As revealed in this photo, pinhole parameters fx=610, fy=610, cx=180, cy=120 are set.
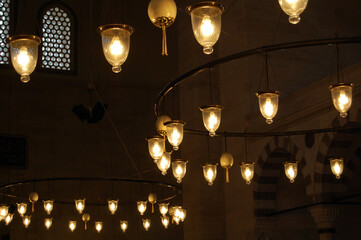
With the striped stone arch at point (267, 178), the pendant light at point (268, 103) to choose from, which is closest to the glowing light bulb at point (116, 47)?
the pendant light at point (268, 103)

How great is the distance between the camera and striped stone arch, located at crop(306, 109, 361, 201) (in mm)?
10562

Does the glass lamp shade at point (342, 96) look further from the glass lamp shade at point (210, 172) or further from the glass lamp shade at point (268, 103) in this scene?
the glass lamp shade at point (210, 172)

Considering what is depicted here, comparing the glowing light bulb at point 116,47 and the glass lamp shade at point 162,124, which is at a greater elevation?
the glowing light bulb at point 116,47

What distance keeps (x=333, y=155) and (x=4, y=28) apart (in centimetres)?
950

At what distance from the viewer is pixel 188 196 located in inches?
542

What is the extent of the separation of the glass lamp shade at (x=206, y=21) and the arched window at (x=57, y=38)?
40.7 ft

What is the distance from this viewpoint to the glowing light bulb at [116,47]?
4.36m

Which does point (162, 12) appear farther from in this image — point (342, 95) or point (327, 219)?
point (327, 219)

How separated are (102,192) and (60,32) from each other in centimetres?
447

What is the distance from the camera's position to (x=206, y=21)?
14.1 feet

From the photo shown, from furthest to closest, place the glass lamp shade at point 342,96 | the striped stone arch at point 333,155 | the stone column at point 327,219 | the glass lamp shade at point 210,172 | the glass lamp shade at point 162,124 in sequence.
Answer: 1. the stone column at point 327,219
2. the striped stone arch at point 333,155
3. the glass lamp shade at point 210,172
4. the glass lamp shade at point 162,124
5. the glass lamp shade at point 342,96

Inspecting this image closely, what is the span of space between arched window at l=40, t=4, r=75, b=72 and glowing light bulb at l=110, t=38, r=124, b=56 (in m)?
12.2

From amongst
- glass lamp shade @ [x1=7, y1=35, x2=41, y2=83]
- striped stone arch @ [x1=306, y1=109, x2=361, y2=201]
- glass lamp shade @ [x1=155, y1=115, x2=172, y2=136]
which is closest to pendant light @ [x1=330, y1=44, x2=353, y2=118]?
glass lamp shade @ [x1=155, y1=115, x2=172, y2=136]

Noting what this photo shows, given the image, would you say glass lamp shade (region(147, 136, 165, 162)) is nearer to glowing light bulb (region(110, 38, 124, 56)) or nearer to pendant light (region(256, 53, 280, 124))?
pendant light (region(256, 53, 280, 124))
